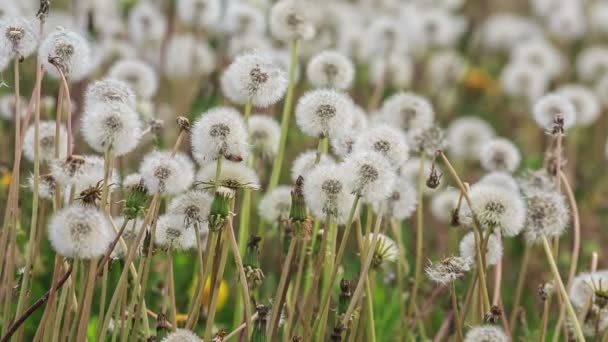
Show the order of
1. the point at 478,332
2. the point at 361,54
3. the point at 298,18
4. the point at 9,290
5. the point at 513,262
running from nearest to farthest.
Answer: the point at 478,332 < the point at 9,290 < the point at 298,18 < the point at 513,262 < the point at 361,54

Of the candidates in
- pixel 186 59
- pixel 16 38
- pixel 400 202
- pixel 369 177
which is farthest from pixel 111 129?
pixel 186 59

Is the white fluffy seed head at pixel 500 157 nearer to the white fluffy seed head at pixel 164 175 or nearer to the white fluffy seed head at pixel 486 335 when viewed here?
the white fluffy seed head at pixel 486 335

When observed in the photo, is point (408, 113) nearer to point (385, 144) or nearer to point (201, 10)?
point (385, 144)

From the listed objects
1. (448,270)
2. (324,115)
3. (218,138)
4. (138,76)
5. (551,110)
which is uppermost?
(138,76)

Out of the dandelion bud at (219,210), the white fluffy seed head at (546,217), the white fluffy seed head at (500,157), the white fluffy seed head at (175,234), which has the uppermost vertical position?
the white fluffy seed head at (500,157)

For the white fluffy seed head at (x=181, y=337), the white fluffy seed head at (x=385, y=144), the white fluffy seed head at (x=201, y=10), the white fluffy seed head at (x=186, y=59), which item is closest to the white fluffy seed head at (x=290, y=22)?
the white fluffy seed head at (x=385, y=144)

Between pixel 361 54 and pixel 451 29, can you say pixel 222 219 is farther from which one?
pixel 451 29

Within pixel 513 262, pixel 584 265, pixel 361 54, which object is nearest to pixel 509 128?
pixel 361 54
